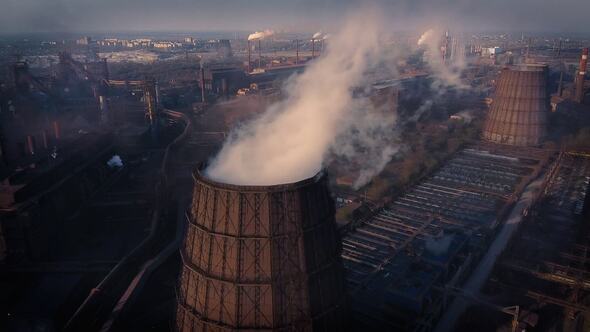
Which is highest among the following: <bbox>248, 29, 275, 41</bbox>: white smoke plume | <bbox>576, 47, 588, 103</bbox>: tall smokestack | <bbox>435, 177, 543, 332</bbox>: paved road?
<bbox>248, 29, 275, 41</bbox>: white smoke plume

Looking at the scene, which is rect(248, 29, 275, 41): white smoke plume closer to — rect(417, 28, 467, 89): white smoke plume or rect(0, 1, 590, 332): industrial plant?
rect(417, 28, 467, 89): white smoke plume

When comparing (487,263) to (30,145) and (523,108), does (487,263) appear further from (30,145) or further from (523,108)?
(30,145)

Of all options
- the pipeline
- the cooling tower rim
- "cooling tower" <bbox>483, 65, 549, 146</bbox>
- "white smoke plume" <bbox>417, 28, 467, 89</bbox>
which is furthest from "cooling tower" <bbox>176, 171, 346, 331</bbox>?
"white smoke plume" <bbox>417, 28, 467, 89</bbox>

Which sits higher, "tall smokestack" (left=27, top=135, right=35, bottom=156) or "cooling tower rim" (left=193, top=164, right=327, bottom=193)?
"cooling tower rim" (left=193, top=164, right=327, bottom=193)

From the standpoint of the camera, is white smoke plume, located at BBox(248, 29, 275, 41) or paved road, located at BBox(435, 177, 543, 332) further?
white smoke plume, located at BBox(248, 29, 275, 41)

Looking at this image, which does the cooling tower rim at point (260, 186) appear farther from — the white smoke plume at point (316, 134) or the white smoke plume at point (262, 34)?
the white smoke plume at point (262, 34)

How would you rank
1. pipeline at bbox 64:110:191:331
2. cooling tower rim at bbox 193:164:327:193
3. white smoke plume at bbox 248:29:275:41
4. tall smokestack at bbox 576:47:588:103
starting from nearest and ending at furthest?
cooling tower rim at bbox 193:164:327:193 < pipeline at bbox 64:110:191:331 < tall smokestack at bbox 576:47:588:103 < white smoke plume at bbox 248:29:275:41

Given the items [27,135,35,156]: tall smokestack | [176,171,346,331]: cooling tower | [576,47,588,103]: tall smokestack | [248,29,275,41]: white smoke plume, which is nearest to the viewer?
[176,171,346,331]: cooling tower
